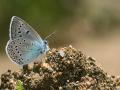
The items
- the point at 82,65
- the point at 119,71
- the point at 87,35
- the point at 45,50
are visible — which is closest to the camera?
the point at 82,65

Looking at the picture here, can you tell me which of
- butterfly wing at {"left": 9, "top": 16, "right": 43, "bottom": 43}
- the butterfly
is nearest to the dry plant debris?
the butterfly

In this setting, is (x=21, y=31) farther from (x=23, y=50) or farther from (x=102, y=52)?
(x=102, y=52)

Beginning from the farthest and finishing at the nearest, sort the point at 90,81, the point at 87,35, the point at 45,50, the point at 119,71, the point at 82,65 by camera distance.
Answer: the point at 87,35 < the point at 119,71 < the point at 45,50 < the point at 82,65 < the point at 90,81

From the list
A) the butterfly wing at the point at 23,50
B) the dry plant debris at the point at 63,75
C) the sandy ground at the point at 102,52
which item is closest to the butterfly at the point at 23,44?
the butterfly wing at the point at 23,50

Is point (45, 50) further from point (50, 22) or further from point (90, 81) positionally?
point (50, 22)

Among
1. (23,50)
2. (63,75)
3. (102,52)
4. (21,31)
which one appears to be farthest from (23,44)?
(102,52)

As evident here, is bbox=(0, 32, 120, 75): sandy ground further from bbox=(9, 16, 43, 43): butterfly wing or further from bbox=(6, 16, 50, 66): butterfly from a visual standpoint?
bbox=(9, 16, 43, 43): butterfly wing

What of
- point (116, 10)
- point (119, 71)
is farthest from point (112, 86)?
point (116, 10)
